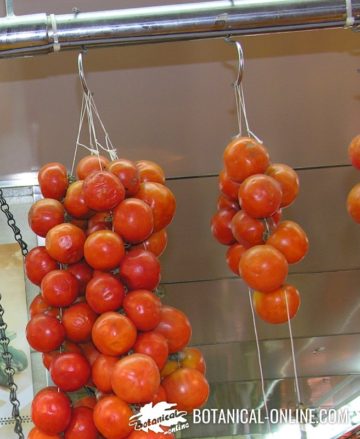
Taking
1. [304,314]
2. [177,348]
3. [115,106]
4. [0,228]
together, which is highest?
[115,106]

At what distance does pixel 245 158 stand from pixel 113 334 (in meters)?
0.39

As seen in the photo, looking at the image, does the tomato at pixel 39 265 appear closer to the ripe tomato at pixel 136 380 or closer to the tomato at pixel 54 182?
the tomato at pixel 54 182

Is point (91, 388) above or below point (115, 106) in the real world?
below

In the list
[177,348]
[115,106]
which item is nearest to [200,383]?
[177,348]

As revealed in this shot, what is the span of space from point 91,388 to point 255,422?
2.73ft

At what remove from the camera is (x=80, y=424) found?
1113mm

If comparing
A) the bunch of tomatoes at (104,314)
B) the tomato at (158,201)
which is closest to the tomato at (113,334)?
the bunch of tomatoes at (104,314)

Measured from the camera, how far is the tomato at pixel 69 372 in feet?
3.70

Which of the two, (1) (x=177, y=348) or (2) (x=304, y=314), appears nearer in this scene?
→ (1) (x=177, y=348)

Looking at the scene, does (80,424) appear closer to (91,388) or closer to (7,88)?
(91,388)

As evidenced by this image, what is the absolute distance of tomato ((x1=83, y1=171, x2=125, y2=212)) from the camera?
3.83 feet

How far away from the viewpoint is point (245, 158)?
1219 millimetres

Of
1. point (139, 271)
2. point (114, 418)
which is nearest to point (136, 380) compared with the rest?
point (114, 418)

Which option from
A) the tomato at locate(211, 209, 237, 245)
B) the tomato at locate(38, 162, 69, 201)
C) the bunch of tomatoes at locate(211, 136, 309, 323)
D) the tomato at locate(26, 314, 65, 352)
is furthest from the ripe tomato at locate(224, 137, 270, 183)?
the tomato at locate(26, 314, 65, 352)
